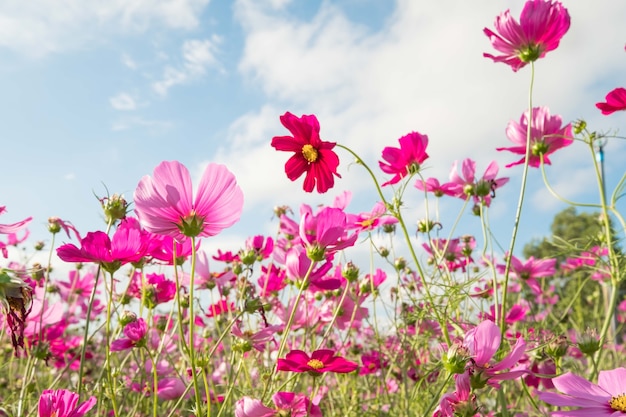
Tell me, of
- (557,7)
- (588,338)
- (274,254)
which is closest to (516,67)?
(557,7)

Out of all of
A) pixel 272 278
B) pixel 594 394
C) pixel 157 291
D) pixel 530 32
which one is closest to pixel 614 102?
pixel 530 32

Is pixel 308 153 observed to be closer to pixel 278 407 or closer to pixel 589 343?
pixel 278 407

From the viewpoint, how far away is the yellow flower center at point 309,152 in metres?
0.82

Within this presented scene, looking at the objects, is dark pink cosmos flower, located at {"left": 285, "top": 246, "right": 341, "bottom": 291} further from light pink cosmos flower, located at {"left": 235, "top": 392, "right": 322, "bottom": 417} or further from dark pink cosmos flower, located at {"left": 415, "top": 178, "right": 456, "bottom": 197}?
dark pink cosmos flower, located at {"left": 415, "top": 178, "right": 456, "bottom": 197}

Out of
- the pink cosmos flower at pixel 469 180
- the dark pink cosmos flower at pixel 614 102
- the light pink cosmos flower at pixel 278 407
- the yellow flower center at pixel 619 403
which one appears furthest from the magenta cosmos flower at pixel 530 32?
the light pink cosmos flower at pixel 278 407

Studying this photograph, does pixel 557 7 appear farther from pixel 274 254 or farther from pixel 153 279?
pixel 153 279

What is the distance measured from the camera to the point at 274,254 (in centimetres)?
123

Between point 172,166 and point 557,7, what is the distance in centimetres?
70

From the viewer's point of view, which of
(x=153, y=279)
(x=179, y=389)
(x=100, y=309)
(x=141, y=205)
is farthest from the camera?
(x=100, y=309)

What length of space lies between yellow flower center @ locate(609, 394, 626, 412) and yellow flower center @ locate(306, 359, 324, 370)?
1.19 ft

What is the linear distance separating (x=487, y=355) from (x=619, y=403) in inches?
6.7

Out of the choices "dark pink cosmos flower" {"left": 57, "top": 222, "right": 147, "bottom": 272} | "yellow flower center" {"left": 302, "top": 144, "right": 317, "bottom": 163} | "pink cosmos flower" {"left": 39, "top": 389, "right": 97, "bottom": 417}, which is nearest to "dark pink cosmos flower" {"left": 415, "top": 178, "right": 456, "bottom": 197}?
"yellow flower center" {"left": 302, "top": 144, "right": 317, "bottom": 163}

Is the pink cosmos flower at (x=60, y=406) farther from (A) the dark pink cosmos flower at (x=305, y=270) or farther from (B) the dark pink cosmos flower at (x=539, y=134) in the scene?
(B) the dark pink cosmos flower at (x=539, y=134)

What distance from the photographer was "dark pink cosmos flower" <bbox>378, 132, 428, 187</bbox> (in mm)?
1060
